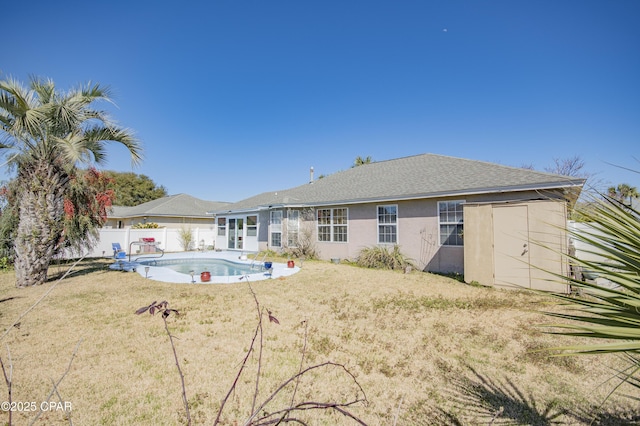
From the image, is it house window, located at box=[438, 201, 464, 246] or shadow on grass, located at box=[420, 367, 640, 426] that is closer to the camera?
shadow on grass, located at box=[420, 367, 640, 426]

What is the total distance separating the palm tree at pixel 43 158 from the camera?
938cm

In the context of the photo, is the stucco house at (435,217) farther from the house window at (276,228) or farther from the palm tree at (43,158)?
the palm tree at (43,158)

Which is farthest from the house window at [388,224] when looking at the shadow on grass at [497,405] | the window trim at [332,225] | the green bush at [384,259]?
the shadow on grass at [497,405]

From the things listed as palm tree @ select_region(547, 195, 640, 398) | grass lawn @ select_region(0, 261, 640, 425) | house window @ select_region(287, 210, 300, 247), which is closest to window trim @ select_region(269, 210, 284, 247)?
house window @ select_region(287, 210, 300, 247)

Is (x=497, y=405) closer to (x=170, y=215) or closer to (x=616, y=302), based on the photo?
(x=616, y=302)

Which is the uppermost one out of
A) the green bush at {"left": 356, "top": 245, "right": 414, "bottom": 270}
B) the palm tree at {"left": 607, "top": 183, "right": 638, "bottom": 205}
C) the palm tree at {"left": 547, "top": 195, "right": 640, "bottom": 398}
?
the palm tree at {"left": 607, "top": 183, "right": 638, "bottom": 205}

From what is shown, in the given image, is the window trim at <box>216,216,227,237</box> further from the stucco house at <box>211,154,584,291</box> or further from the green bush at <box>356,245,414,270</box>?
the green bush at <box>356,245,414,270</box>

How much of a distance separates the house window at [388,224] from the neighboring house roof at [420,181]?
79cm

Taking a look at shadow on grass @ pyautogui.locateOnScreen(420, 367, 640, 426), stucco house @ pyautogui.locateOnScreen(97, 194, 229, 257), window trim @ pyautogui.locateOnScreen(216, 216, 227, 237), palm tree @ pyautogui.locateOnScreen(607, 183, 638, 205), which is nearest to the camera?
palm tree @ pyautogui.locateOnScreen(607, 183, 638, 205)

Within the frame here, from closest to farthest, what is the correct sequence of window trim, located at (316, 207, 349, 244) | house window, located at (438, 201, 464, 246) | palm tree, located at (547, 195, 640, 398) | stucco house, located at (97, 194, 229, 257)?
1. palm tree, located at (547, 195, 640, 398)
2. house window, located at (438, 201, 464, 246)
3. window trim, located at (316, 207, 349, 244)
4. stucco house, located at (97, 194, 229, 257)

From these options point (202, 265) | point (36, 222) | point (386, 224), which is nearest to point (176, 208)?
point (202, 265)

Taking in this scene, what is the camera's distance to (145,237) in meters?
22.1

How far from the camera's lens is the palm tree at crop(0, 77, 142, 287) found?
30.8 ft

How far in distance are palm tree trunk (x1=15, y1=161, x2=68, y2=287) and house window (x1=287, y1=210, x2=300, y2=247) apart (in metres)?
10.8
